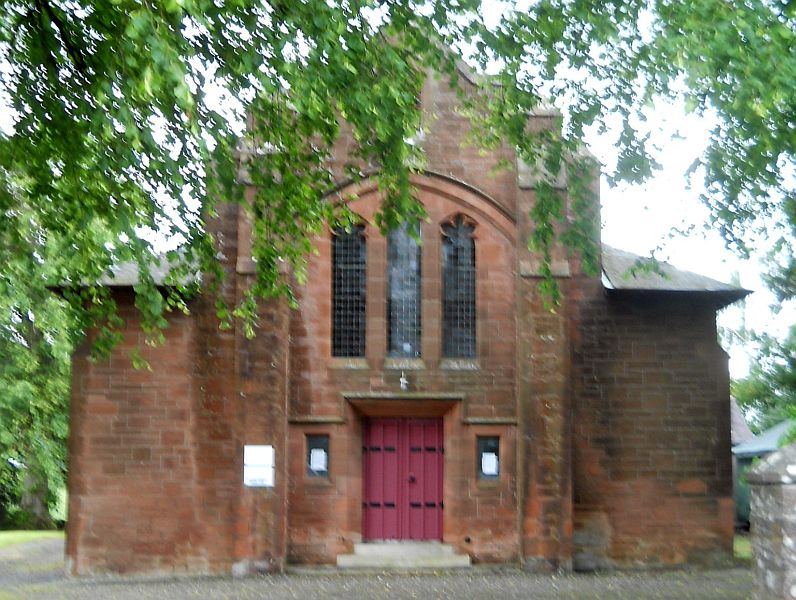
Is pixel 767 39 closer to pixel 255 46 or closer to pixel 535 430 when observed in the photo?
pixel 255 46

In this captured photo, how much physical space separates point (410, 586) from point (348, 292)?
4.93 metres

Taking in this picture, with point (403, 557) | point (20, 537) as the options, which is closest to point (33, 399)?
point (20, 537)

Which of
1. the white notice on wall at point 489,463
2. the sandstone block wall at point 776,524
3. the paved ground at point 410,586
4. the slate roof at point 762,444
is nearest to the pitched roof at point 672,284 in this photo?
the white notice on wall at point 489,463

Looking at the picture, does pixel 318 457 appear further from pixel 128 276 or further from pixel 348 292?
pixel 128 276

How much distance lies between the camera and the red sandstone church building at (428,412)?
57.6 ft

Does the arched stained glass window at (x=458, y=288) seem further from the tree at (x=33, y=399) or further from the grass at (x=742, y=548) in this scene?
the tree at (x=33, y=399)

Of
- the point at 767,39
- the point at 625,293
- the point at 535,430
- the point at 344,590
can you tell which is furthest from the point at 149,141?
the point at 625,293

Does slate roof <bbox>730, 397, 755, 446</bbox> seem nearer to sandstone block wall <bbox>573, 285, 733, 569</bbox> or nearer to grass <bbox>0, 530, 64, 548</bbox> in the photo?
sandstone block wall <bbox>573, 285, 733, 569</bbox>

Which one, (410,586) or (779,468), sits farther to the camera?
(410,586)

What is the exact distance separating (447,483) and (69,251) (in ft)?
25.1

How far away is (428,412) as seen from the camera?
723 inches

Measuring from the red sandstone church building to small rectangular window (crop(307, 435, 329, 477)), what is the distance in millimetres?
Result: 36

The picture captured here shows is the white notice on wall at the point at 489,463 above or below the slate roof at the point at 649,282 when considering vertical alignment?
below

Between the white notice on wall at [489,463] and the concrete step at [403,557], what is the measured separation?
51.8 inches
